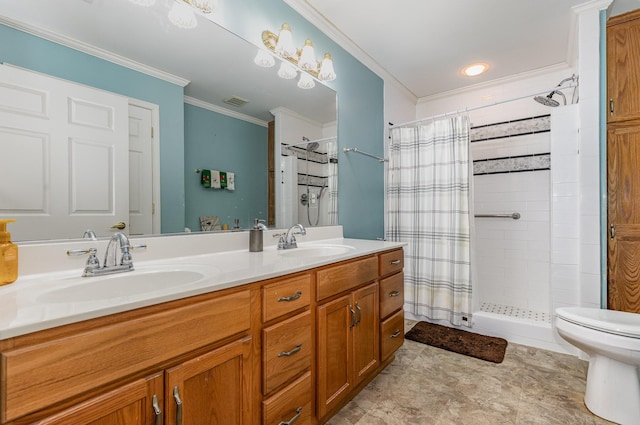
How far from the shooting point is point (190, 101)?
4.70 ft

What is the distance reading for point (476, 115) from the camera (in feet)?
10.1

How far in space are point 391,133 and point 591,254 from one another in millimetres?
1755

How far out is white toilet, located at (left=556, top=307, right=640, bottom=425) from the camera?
4.46ft

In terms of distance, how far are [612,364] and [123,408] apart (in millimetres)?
2019

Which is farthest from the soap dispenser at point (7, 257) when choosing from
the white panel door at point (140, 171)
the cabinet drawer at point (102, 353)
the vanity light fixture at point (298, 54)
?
the vanity light fixture at point (298, 54)

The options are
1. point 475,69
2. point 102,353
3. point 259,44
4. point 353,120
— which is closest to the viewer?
point 102,353

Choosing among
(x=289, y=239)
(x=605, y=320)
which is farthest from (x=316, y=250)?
(x=605, y=320)

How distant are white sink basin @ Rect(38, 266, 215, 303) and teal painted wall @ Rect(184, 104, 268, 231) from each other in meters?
0.35

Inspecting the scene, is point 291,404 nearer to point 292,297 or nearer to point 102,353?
point 292,297

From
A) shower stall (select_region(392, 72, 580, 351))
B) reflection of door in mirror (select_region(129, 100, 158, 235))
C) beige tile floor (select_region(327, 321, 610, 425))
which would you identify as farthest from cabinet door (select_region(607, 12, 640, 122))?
reflection of door in mirror (select_region(129, 100, 158, 235))

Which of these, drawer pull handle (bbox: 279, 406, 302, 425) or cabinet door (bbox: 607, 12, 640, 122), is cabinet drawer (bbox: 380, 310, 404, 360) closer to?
drawer pull handle (bbox: 279, 406, 302, 425)

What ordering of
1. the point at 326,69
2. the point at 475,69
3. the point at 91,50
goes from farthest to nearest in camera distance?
the point at 475,69, the point at 326,69, the point at 91,50

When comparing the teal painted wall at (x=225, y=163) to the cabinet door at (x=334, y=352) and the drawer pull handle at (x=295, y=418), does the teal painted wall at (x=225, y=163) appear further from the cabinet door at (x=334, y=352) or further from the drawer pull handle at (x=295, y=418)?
the drawer pull handle at (x=295, y=418)

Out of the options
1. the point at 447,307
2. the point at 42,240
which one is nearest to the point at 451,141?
the point at 447,307
